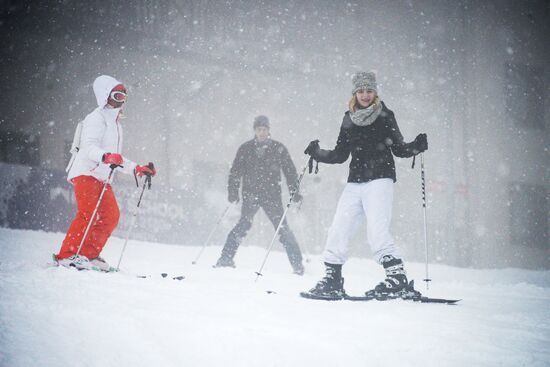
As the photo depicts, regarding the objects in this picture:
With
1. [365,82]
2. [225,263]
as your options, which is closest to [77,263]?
[225,263]

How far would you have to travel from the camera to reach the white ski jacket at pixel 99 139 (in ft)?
11.8

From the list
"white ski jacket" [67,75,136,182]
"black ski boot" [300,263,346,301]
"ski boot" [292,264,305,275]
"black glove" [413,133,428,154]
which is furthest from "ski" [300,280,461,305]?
"ski boot" [292,264,305,275]

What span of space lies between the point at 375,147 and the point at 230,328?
6.28ft

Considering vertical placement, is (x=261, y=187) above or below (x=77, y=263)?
above

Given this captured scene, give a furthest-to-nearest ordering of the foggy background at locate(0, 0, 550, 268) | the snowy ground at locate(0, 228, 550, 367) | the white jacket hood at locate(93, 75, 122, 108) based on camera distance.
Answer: the foggy background at locate(0, 0, 550, 268)
the white jacket hood at locate(93, 75, 122, 108)
the snowy ground at locate(0, 228, 550, 367)

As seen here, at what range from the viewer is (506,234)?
1337 cm

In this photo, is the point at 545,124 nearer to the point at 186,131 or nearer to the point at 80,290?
the point at 186,131

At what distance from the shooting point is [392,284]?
3.00 m

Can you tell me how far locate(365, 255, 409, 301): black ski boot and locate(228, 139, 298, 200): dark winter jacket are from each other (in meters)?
2.66

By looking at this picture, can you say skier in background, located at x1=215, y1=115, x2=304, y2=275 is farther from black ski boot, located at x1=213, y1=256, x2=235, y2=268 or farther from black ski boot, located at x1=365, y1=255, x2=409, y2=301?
black ski boot, located at x1=365, y1=255, x2=409, y2=301

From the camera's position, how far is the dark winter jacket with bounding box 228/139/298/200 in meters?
5.61

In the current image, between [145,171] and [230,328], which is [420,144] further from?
[145,171]

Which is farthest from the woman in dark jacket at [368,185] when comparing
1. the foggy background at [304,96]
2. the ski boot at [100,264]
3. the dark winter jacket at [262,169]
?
the foggy background at [304,96]

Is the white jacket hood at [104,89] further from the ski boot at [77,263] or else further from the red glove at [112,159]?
the ski boot at [77,263]
